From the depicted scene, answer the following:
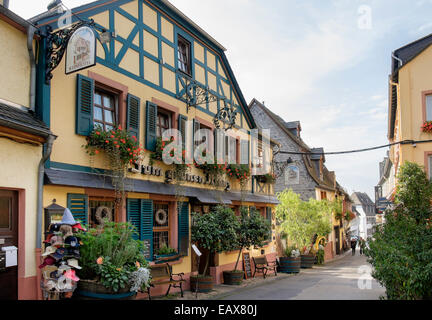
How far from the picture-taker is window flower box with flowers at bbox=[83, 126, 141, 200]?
9.30 meters

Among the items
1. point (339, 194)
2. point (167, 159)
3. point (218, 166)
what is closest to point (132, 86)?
point (167, 159)

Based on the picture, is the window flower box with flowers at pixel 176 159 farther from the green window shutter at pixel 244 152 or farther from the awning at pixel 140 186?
the green window shutter at pixel 244 152

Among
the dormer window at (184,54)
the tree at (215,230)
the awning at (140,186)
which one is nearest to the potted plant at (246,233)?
the awning at (140,186)

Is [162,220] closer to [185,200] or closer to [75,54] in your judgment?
[185,200]

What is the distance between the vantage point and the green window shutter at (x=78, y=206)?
8672mm

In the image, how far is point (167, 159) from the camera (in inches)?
461

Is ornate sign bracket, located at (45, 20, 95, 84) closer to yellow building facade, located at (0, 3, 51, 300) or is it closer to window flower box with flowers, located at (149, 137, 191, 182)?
yellow building facade, located at (0, 3, 51, 300)

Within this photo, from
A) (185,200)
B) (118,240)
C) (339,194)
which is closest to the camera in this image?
(118,240)

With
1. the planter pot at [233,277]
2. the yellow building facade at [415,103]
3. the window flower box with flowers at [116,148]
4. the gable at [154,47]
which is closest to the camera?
the window flower box with flowers at [116,148]

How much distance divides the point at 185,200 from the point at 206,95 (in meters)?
3.70

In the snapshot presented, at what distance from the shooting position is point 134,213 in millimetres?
10703

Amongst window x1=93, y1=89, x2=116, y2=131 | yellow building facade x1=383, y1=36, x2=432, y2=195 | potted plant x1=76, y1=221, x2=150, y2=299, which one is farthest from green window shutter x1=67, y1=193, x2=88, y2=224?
yellow building facade x1=383, y1=36, x2=432, y2=195

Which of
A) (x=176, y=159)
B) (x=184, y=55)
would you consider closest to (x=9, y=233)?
(x=176, y=159)

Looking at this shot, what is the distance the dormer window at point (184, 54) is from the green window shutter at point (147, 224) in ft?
16.1
